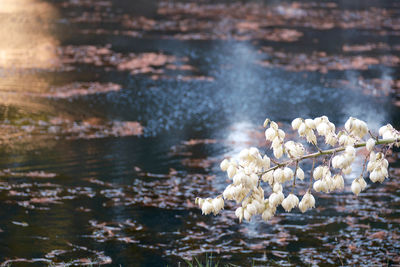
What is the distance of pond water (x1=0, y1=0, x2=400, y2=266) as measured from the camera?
7246mm

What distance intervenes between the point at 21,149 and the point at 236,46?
1122 cm

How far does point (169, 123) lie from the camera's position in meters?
12.3

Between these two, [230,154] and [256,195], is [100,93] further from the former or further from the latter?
[256,195]

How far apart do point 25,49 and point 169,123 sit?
8814 mm

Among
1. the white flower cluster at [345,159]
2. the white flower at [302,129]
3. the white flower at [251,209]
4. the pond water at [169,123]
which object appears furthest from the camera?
the pond water at [169,123]

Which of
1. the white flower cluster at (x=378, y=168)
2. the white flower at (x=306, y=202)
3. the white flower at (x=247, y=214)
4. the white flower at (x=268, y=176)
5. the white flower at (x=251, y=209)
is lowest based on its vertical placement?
the white flower at (x=247, y=214)

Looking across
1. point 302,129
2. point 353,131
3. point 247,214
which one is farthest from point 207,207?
point 353,131

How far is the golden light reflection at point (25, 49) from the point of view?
1439cm

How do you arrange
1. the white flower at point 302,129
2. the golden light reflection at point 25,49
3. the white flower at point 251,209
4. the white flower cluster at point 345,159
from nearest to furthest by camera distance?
the white flower cluster at point 345,159, the white flower at point 251,209, the white flower at point 302,129, the golden light reflection at point 25,49

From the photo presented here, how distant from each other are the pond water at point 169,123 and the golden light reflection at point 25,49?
0.25 feet

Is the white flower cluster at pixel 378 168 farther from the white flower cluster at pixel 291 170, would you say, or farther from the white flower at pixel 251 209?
the white flower at pixel 251 209

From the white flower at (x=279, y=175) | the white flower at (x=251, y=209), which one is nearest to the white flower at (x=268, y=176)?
the white flower at (x=279, y=175)

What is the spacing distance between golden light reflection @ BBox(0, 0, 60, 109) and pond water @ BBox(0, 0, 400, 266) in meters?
0.08

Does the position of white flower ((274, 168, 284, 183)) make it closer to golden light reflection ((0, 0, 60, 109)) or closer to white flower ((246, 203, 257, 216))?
white flower ((246, 203, 257, 216))
